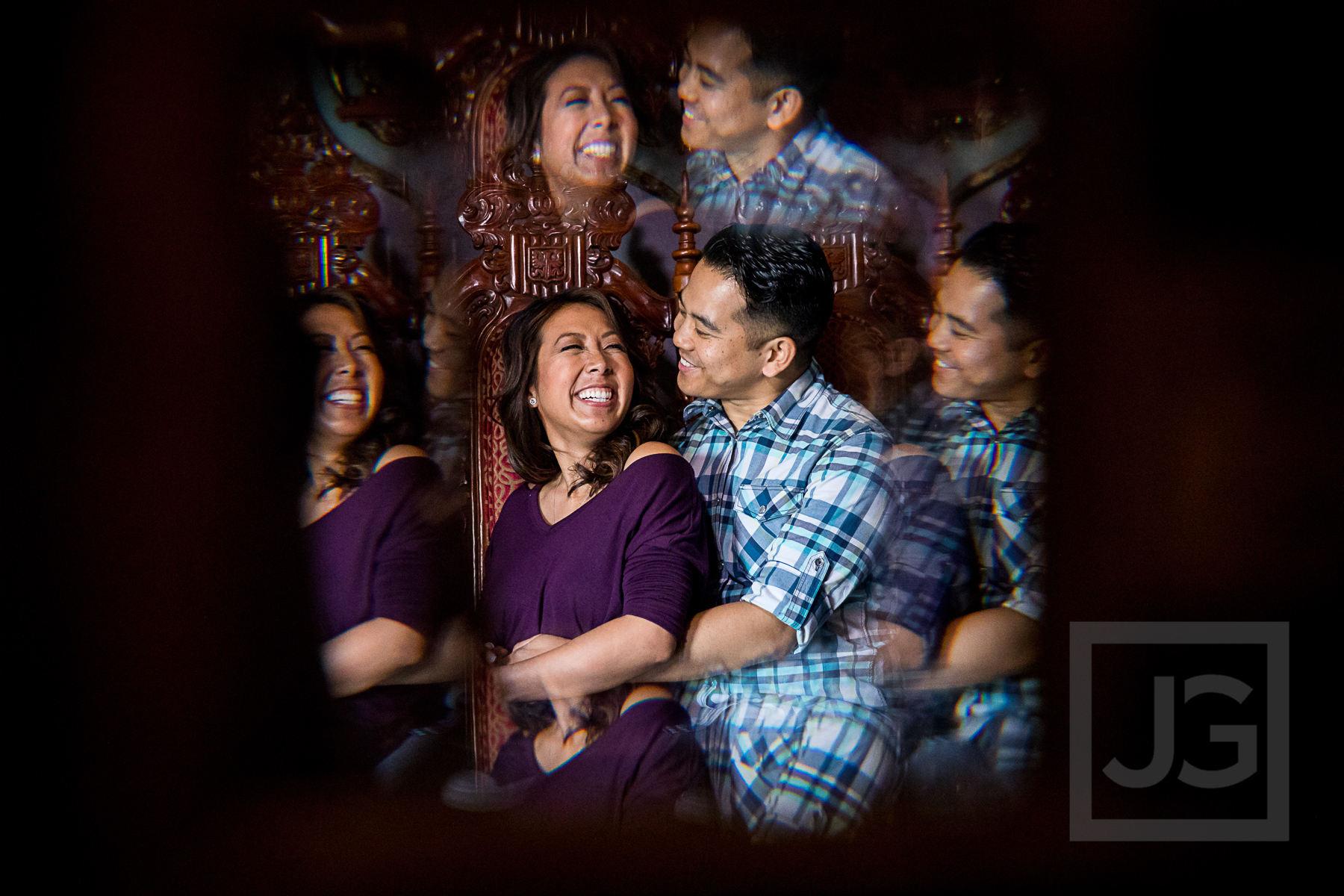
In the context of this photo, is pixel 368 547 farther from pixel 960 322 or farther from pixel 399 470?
pixel 960 322

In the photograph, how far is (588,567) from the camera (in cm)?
124

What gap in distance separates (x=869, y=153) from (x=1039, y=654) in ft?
2.29

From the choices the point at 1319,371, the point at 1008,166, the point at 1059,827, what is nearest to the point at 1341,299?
the point at 1319,371

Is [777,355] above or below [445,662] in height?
above

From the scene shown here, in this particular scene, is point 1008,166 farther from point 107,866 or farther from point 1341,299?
point 107,866

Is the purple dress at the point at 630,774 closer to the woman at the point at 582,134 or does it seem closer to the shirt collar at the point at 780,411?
the shirt collar at the point at 780,411

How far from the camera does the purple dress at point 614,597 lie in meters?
1.24

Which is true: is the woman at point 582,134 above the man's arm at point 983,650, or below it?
above

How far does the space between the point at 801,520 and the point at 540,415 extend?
359 millimetres

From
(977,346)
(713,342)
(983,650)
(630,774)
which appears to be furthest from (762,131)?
(630,774)

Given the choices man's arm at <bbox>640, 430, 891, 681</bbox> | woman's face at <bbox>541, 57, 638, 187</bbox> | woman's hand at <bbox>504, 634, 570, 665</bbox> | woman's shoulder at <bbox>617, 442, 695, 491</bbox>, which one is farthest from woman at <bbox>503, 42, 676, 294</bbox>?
woman's hand at <bbox>504, 634, 570, 665</bbox>

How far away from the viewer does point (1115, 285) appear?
4.34 ft

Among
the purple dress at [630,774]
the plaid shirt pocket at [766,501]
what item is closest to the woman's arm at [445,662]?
the purple dress at [630,774]

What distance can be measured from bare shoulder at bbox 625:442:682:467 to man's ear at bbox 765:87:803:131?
436 millimetres
